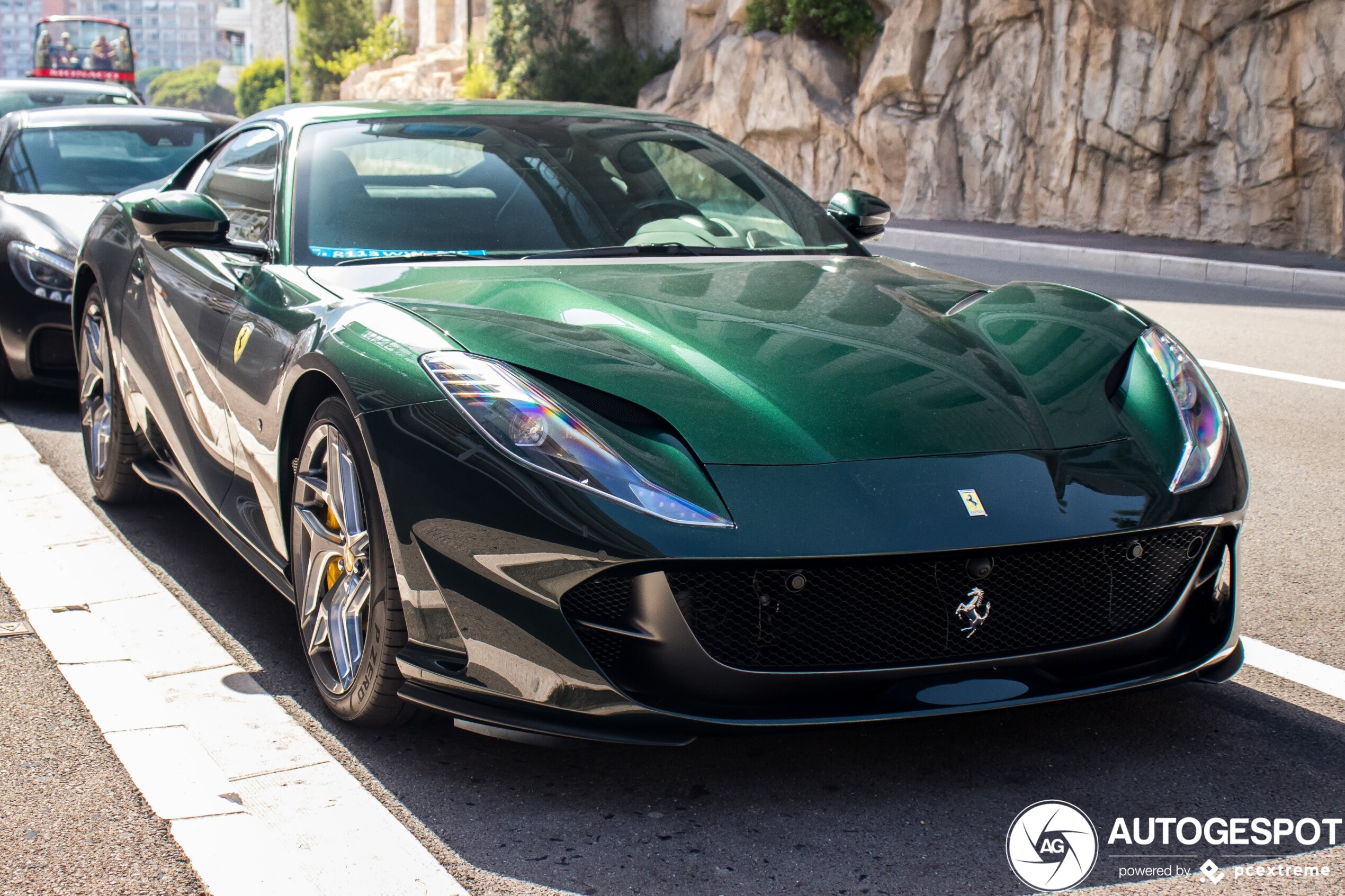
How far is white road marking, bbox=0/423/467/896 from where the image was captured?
90.6 inches

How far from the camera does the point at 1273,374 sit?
25.2ft

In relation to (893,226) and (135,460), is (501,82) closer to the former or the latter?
(893,226)

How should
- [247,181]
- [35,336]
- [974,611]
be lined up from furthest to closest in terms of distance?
[35,336]
[247,181]
[974,611]

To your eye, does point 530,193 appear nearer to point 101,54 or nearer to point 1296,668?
point 1296,668

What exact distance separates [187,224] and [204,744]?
1411 millimetres

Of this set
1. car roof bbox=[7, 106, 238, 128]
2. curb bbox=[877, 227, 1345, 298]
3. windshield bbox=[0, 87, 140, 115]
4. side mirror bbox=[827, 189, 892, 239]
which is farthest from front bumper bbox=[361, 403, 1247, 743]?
curb bbox=[877, 227, 1345, 298]

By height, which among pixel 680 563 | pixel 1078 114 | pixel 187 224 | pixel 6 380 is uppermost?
pixel 1078 114

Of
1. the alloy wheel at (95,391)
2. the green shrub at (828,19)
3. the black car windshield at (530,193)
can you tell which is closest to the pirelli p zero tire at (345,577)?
the black car windshield at (530,193)

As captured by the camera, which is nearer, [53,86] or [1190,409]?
[1190,409]

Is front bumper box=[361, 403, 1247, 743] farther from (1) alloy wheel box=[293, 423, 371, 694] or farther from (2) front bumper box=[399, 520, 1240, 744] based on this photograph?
(1) alloy wheel box=[293, 423, 371, 694]

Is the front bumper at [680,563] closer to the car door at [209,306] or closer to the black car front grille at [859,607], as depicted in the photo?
the black car front grille at [859,607]

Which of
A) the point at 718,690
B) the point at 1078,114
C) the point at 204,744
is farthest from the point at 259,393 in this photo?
the point at 1078,114

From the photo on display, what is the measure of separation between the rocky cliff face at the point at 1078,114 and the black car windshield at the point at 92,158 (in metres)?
12.9

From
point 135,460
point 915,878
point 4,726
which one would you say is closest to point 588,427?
point 915,878
